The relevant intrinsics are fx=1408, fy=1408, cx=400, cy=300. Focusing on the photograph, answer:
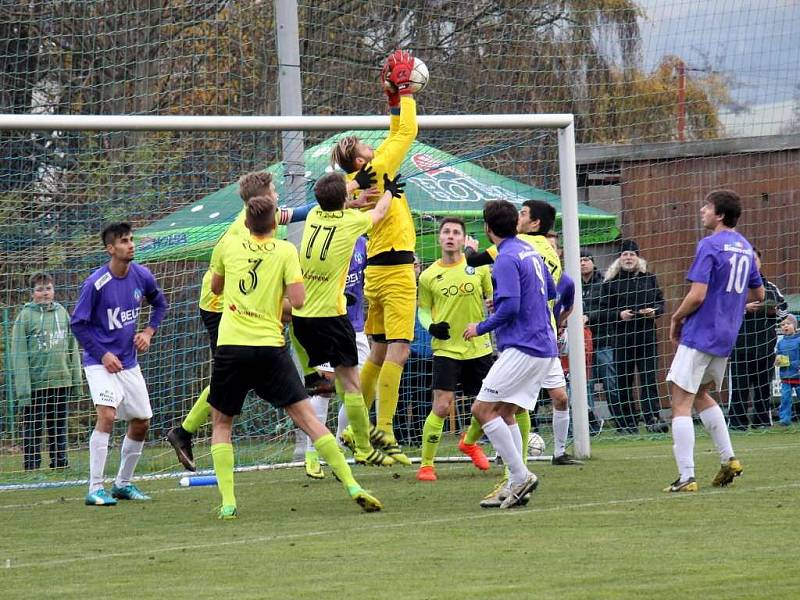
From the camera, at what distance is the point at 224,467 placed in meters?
8.74

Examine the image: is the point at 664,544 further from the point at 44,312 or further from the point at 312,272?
the point at 44,312

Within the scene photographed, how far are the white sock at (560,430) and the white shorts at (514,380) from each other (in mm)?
3445

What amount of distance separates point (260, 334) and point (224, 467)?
2.88 ft

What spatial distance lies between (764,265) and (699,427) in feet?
6.84

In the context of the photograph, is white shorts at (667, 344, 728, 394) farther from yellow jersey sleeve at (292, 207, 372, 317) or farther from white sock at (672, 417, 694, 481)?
yellow jersey sleeve at (292, 207, 372, 317)

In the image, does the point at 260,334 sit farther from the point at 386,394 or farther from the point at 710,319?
the point at 710,319

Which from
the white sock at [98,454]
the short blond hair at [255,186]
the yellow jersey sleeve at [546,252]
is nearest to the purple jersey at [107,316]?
the white sock at [98,454]

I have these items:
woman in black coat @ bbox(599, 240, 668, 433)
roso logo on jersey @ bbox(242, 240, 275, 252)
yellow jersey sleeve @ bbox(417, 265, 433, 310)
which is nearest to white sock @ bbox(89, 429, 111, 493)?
roso logo on jersey @ bbox(242, 240, 275, 252)

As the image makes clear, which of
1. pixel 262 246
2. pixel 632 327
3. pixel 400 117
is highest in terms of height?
pixel 400 117

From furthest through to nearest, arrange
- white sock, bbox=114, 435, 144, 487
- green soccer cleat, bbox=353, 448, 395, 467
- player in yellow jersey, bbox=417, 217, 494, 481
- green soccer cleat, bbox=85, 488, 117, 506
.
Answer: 1. player in yellow jersey, bbox=417, 217, 494, 481
2. white sock, bbox=114, 435, 144, 487
3. green soccer cleat, bbox=353, 448, 395, 467
4. green soccer cleat, bbox=85, 488, 117, 506

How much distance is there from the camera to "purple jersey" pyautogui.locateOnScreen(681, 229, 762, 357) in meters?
9.42

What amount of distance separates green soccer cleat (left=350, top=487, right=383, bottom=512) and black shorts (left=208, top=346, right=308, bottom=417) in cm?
67

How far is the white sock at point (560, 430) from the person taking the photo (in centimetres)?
1228

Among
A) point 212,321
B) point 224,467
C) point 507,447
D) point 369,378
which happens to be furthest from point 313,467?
point 507,447
